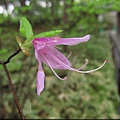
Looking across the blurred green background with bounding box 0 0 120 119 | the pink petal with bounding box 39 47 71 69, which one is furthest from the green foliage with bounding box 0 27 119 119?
the pink petal with bounding box 39 47 71 69

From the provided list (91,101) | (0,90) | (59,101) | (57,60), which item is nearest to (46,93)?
(59,101)

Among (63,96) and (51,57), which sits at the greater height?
(51,57)

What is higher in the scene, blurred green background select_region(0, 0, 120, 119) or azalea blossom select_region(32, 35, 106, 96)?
azalea blossom select_region(32, 35, 106, 96)

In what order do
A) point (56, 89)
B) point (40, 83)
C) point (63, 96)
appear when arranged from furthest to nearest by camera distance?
1. point (56, 89)
2. point (63, 96)
3. point (40, 83)

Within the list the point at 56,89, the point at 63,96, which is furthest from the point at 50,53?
the point at 56,89

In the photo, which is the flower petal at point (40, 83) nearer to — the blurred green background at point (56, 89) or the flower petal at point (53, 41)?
the flower petal at point (53, 41)

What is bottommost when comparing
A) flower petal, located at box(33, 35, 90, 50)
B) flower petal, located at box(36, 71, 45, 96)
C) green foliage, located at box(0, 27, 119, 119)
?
green foliage, located at box(0, 27, 119, 119)

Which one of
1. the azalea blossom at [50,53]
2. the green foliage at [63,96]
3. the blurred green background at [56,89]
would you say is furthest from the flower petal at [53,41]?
the green foliage at [63,96]

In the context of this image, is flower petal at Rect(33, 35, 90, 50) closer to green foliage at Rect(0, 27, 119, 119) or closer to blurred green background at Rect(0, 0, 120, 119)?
blurred green background at Rect(0, 0, 120, 119)

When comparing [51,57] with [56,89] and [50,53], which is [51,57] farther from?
[56,89]

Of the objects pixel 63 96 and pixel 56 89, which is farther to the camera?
pixel 56 89

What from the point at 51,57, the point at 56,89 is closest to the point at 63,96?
the point at 56,89

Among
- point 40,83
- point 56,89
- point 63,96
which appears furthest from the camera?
point 56,89
